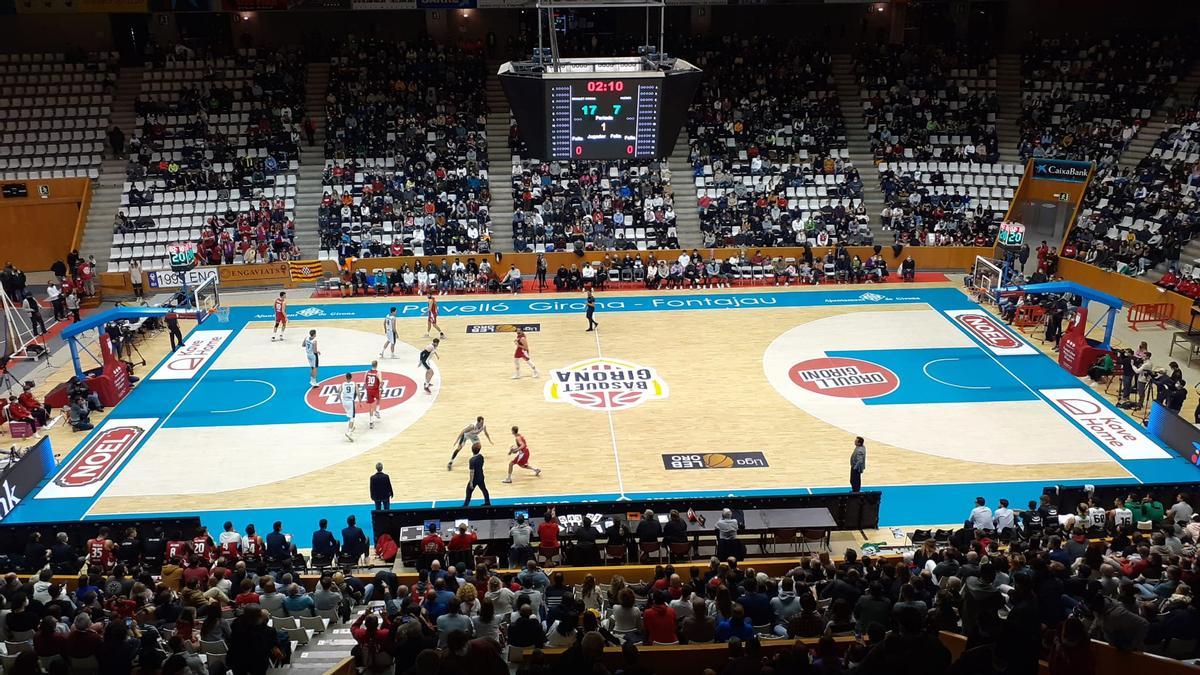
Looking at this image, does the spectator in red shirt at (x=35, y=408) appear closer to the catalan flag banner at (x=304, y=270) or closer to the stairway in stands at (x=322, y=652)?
the catalan flag banner at (x=304, y=270)

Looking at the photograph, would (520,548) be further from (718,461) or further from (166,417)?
(166,417)

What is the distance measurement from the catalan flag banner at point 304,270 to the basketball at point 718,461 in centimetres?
1902

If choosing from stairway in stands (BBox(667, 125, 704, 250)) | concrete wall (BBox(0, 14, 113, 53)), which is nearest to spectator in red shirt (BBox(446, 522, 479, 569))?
stairway in stands (BBox(667, 125, 704, 250))

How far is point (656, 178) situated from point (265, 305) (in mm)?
15291

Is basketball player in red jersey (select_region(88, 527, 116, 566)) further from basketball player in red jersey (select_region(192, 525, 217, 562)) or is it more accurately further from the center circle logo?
the center circle logo

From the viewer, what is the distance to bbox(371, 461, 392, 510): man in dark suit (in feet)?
58.4

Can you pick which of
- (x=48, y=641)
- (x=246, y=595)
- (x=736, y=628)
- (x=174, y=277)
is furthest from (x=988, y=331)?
(x=174, y=277)

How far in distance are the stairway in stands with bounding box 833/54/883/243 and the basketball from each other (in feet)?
60.9

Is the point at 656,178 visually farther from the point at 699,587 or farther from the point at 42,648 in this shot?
the point at 42,648

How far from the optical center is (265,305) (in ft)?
107

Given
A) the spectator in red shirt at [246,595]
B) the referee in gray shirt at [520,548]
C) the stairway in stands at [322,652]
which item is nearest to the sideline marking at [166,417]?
the spectator in red shirt at [246,595]

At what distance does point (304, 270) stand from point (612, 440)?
1729 centimetres

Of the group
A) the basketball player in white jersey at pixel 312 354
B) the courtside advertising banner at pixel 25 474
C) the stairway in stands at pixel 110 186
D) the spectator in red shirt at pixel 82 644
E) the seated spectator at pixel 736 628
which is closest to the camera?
the spectator in red shirt at pixel 82 644

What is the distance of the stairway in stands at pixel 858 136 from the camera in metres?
38.8
